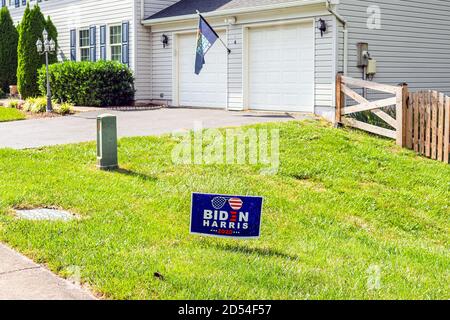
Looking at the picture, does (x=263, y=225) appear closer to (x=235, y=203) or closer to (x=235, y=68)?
(x=235, y=203)

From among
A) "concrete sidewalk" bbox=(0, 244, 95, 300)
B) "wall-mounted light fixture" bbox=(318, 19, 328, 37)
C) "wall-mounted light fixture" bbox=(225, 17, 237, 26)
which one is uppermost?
"wall-mounted light fixture" bbox=(225, 17, 237, 26)

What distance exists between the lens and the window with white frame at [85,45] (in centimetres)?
2227

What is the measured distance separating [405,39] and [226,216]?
40.3 feet

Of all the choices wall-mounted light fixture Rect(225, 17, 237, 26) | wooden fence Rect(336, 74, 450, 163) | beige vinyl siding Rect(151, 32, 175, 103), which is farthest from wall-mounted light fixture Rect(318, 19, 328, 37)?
beige vinyl siding Rect(151, 32, 175, 103)

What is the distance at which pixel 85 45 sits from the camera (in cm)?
2247

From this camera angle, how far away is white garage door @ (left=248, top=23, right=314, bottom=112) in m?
15.0

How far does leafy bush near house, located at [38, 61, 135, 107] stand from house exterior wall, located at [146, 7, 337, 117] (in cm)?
106

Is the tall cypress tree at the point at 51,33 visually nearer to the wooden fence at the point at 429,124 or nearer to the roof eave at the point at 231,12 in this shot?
the roof eave at the point at 231,12

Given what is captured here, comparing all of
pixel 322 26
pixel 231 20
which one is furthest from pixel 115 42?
pixel 322 26

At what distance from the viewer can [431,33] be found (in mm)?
17219

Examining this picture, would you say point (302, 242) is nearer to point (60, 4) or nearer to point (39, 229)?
point (39, 229)

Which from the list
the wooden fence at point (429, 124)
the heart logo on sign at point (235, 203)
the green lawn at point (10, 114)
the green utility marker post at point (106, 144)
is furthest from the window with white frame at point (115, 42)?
the heart logo on sign at point (235, 203)

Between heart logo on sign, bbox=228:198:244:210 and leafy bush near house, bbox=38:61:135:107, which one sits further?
leafy bush near house, bbox=38:61:135:107

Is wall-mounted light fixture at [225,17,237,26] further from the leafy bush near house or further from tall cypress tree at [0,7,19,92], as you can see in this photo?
tall cypress tree at [0,7,19,92]
